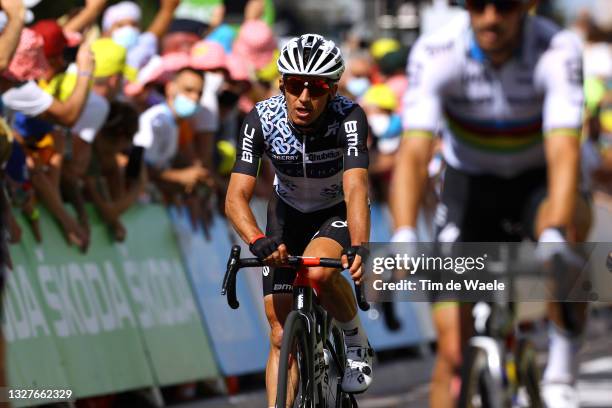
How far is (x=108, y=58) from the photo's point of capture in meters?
11.1

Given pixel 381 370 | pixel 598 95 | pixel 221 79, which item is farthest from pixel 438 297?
pixel 598 95

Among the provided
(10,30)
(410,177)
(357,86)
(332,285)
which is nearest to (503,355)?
(410,177)

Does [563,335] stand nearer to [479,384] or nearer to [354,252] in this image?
[479,384]

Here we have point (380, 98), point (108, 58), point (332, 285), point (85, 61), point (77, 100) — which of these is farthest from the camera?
point (380, 98)

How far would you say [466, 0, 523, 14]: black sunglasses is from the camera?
282 inches

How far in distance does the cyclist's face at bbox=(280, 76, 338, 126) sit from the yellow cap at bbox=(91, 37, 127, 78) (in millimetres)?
3541

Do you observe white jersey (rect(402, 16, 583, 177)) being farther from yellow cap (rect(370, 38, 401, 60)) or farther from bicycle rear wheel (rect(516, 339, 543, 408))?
yellow cap (rect(370, 38, 401, 60))

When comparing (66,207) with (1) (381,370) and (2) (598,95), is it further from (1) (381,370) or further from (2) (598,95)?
(2) (598,95)

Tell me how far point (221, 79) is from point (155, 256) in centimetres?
186

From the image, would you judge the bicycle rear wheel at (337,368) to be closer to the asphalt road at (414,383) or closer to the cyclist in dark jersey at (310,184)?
the cyclist in dark jersey at (310,184)

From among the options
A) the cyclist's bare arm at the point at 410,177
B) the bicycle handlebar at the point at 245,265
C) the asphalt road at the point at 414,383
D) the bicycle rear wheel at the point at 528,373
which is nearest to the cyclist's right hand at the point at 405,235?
the cyclist's bare arm at the point at 410,177

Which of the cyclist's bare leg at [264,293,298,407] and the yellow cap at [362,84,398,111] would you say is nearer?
the cyclist's bare leg at [264,293,298,407]

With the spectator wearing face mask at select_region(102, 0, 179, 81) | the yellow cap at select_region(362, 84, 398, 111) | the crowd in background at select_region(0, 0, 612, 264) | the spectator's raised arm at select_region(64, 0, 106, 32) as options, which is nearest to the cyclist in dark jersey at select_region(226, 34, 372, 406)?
the crowd in background at select_region(0, 0, 612, 264)

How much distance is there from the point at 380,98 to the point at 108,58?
4.75 metres
